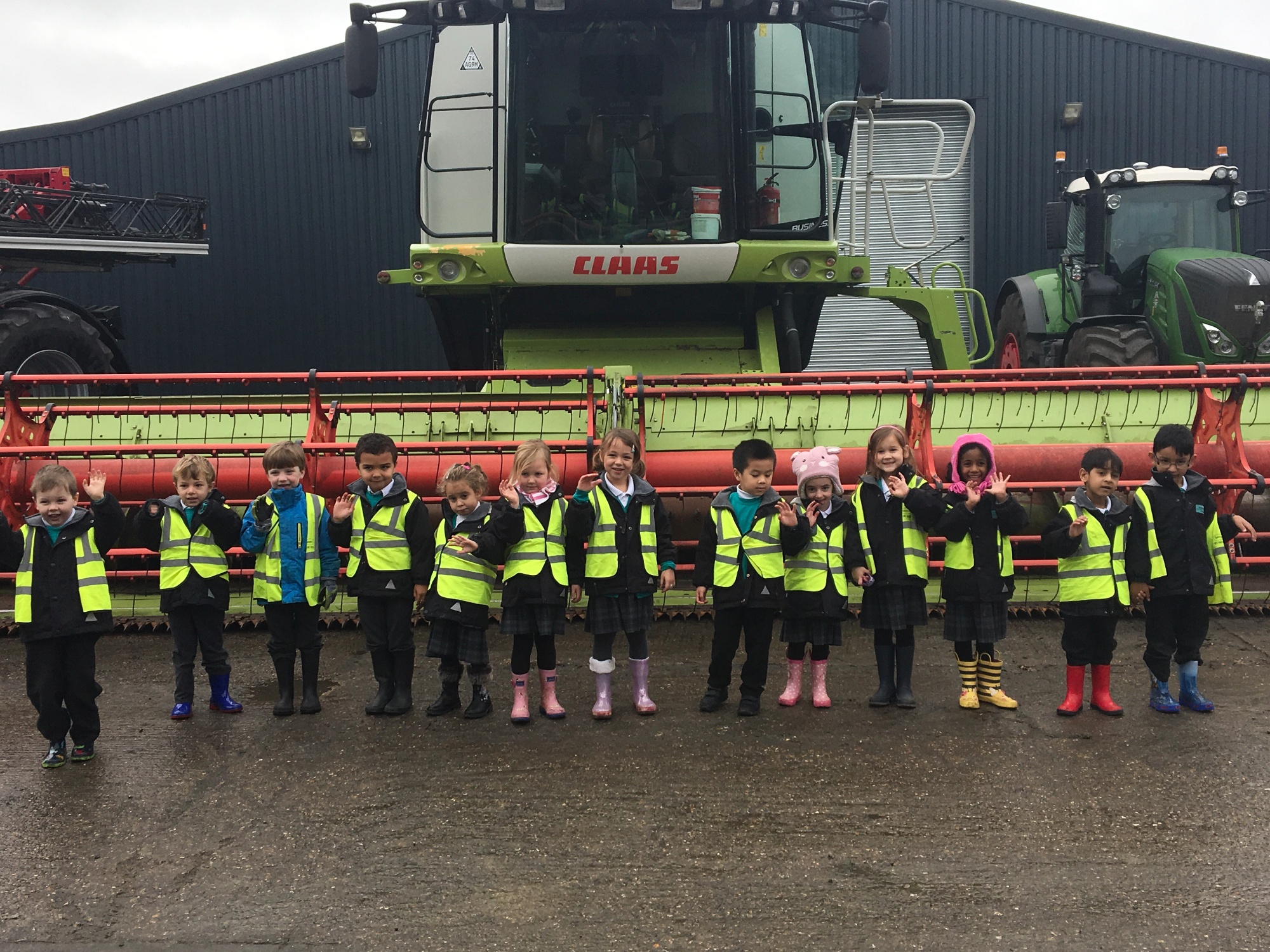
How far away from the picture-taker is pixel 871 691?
5125 millimetres

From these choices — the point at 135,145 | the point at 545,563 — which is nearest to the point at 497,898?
the point at 545,563

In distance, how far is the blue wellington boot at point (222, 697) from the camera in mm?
4945

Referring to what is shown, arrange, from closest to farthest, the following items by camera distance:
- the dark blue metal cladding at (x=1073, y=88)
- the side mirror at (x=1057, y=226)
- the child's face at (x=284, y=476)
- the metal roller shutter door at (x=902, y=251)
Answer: the child's face at (x=284, y=476) → the side mirror at (x=1057, y=226) → the dark blue metal cladding at (x=1073, y=88) → the metal roller shutter door at (x=902, y=251)

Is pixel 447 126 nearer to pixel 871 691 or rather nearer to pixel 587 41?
pixel 587 41

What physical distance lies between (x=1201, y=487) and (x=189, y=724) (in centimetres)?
459

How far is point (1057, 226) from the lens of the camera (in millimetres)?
10156

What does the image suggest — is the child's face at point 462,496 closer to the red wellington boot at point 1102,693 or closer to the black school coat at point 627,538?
the black school coat at point 627,538

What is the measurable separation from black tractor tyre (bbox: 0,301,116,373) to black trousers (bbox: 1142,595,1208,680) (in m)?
8.32

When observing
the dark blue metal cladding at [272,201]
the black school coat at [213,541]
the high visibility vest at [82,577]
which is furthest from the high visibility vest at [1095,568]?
the dark blue metal cladding at [272,201]

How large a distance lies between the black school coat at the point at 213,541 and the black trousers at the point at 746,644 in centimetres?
221

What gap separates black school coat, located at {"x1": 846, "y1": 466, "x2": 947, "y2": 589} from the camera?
15.5 ft

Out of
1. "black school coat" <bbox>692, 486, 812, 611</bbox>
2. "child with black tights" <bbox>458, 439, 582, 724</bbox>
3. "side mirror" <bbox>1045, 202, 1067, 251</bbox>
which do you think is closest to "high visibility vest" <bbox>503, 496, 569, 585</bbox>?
"child with black tights" <bbox>458, 439, 582, 724</bbox>

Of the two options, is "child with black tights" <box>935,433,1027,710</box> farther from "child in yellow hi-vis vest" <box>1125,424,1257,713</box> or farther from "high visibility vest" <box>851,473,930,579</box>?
"child in yellow hi-vis vest" <box>1125,424,1257,713</box>

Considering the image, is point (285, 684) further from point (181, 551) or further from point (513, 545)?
point (513, 545)
